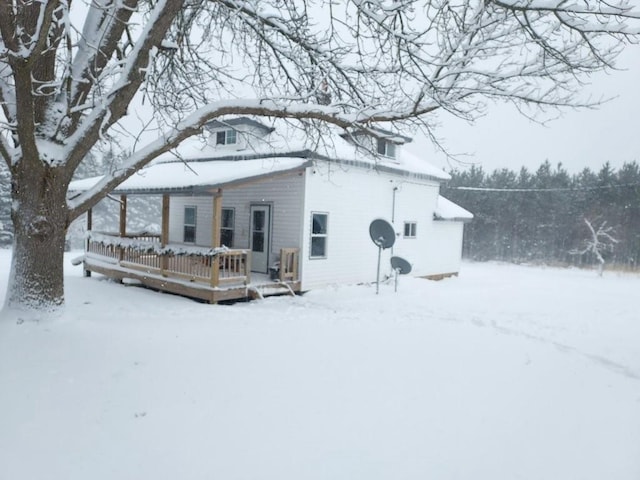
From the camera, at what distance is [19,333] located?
16.9 feet

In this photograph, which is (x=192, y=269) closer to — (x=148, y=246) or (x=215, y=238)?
(x=215, y=238)

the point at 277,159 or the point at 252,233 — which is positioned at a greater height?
the point at 277,159

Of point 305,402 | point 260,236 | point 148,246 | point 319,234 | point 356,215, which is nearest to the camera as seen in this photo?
point 305,402

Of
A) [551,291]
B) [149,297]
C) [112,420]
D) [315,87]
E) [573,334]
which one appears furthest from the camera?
[551,291]

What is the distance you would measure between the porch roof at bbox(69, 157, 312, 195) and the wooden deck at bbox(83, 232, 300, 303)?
1.41m

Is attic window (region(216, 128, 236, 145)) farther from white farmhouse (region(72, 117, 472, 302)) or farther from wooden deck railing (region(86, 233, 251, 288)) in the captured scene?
wooden deck railing (region(86, 233, 251, 288))

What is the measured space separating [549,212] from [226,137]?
2909cm

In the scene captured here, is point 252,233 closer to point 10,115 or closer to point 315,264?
point 315,264

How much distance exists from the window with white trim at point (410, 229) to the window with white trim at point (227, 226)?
586 centimetres

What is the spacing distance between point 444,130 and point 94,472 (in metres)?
6.67

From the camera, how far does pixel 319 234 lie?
40.0 ft

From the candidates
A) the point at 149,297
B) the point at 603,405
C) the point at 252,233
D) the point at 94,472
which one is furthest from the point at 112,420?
the point at 252,233

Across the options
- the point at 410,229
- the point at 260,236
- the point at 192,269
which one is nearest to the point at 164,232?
the point at 192,269

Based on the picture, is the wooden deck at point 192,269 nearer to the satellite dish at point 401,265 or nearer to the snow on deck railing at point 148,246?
the snow on deck railing at point 148,246
